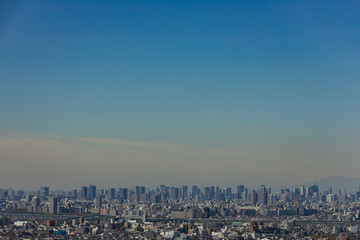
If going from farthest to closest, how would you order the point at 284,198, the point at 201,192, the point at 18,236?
the point at 201,192 → the point at 284,198 → the point at 18,236

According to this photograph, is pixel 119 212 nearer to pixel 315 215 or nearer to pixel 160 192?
pixel 315 215

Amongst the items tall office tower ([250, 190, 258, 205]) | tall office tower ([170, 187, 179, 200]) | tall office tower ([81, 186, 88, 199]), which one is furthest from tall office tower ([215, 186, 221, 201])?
tall office tower ([81, 186, 88, 199])

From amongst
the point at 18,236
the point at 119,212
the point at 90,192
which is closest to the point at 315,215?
the point at 119,212

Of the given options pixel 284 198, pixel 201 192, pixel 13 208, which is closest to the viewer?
pixel 13 208

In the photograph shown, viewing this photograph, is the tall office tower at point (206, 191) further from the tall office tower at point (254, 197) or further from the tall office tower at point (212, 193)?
the tall office tower at point (254, 197)

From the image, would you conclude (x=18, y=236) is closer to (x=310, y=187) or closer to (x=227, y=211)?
(x=227, y=211)

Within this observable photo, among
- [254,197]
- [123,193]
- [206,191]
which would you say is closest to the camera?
[254,197]

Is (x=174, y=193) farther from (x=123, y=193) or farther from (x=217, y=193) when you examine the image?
(x=123, y=193)

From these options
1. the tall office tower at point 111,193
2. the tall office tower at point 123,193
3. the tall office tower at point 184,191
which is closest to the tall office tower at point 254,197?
the tall office tower at point 184,191

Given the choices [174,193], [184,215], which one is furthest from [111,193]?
[184,215]

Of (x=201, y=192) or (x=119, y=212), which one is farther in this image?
(x=201, y=192)
